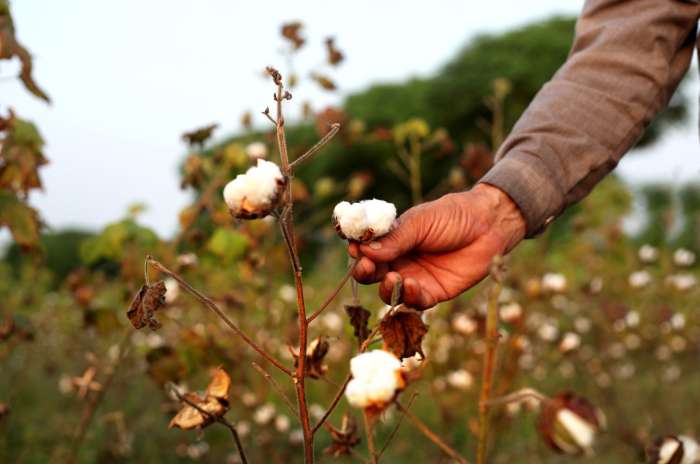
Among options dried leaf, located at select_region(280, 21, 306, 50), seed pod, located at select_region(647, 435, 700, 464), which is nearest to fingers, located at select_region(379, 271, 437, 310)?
seed pod, located at select_region(647, 435, 700, 464)

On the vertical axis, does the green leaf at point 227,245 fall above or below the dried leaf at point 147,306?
below

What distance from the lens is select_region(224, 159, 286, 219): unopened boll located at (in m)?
0.69

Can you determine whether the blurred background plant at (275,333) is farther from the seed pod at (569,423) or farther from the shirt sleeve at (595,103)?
the shirt sleeve at (595,103)

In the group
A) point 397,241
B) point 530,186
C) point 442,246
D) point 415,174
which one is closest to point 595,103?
point 530,186

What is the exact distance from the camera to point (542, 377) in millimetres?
4500

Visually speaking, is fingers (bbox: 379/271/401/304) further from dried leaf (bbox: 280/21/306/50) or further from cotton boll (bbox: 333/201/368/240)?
dried leaf (bbox: 280/21/306/50)

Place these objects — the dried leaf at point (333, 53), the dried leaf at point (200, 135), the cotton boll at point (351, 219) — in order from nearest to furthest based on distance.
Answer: the cotton boll at point (351, 219)
the dried leaf at point (200, 135)
the dried leaf at point (333, 53)

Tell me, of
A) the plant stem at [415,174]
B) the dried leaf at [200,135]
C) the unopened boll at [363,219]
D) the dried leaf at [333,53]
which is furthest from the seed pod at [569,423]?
the dried leaf at [333,53]

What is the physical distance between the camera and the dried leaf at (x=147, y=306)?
797 mm

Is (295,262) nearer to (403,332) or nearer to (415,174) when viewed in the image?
(403,332)

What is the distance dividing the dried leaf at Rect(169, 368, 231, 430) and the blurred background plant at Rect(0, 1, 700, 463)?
14 cm

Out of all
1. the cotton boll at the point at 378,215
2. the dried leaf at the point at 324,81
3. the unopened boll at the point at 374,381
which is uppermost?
the cotton boll at the point at 378,215

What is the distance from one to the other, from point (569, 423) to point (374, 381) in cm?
19

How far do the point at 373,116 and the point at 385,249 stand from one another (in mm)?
25654
